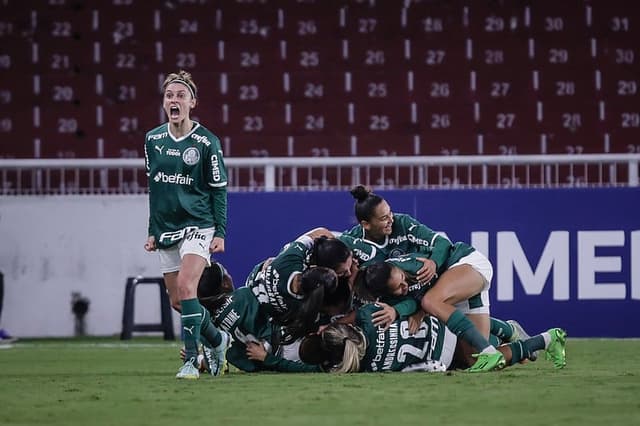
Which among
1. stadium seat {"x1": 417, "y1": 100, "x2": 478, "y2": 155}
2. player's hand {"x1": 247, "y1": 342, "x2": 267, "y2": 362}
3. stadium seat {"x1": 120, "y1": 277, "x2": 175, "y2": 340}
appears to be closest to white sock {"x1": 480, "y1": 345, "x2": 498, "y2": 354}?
player's hand {"x1": 247, "y1": 342, "x2": 267, "y2": 362}

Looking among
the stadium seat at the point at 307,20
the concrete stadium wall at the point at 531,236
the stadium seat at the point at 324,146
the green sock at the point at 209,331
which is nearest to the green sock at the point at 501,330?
the green sock at the point at 209,331

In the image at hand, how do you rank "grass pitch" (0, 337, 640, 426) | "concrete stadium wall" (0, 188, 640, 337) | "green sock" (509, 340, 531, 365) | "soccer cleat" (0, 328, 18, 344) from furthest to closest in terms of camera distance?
1. "soccer cleat" (0, 328, 18, 344)
2. "concrete stadium wall" (0, 188, 640, 337)
3. "green sock" (509, 340, 531, 365)
4. "grass pitch" (0, 337, 640, 426)

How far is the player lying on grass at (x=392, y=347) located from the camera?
29.2 feet

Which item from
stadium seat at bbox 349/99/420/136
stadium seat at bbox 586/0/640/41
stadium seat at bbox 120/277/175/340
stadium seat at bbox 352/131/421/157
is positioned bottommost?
stadium seat at bbox 120/277/175/340

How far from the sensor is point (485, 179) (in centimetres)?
1362

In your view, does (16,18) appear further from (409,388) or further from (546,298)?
(409,388)

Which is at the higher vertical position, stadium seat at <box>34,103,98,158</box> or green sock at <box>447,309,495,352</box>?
stadium seat at <box>34,103,98,158</box>

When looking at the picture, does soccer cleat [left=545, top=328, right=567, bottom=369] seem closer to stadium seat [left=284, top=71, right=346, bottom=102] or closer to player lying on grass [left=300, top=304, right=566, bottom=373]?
player lying on grass [left=300, top=304, right=566, bottom=373]

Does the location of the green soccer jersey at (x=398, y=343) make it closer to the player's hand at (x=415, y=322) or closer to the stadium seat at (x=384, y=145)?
the player's hand at (x=415, y=322)

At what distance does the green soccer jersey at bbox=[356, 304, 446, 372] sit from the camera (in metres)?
8.94

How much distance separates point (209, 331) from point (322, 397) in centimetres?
196

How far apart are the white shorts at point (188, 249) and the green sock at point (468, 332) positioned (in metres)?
1.69

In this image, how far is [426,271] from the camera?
356 inches

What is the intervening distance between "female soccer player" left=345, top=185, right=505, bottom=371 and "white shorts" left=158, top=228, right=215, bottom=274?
1.29m
